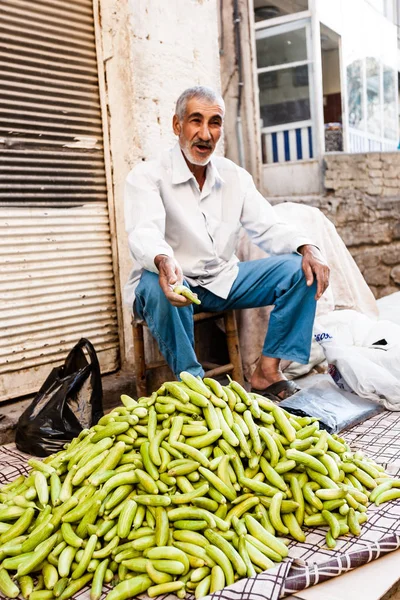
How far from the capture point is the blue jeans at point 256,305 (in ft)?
11.8

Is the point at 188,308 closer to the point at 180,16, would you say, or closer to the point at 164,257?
the point at 164,257

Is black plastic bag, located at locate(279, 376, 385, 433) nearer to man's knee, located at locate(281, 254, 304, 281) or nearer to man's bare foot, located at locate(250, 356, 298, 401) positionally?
man's bare foot, located at locate(250, 356, 298, 401)

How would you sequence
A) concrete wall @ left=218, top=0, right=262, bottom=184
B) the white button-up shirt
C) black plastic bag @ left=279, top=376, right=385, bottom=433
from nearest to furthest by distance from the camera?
black plastic bag @ left=279, top=376, right=385, bottom=433 < the white button-up shirt < concrete wall @ left=218, top=0, right=262, bottom=184

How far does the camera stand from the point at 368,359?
157 inches

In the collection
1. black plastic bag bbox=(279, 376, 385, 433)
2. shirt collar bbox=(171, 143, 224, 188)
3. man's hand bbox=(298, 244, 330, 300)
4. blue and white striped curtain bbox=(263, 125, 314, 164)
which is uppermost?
blue and white striped curtain bbox=(263, 125, 314, 164)

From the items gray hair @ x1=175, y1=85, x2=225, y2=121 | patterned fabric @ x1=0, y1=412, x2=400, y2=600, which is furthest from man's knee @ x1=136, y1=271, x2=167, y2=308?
patterned fabric @ x1=0, y1=412, x2=400, y2=600

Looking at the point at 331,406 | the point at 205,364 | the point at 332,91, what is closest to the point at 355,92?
the point at 332,91

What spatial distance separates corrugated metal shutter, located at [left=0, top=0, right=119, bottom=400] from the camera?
3854 mm

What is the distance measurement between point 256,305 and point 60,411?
58.6 inches

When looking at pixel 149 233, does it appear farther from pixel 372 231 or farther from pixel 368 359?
pixel 372 231

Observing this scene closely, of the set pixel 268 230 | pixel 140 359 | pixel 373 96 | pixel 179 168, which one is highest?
pixel 373 96

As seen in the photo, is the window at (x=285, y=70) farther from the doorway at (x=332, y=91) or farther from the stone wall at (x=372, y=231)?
the stone wall at (x=372, y=231)

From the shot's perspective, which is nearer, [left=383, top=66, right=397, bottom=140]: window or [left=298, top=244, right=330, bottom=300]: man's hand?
[left=298, top=244, right=330, bottom=300]: man's hand

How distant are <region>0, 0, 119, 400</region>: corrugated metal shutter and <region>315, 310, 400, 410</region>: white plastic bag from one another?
159 centimetres
